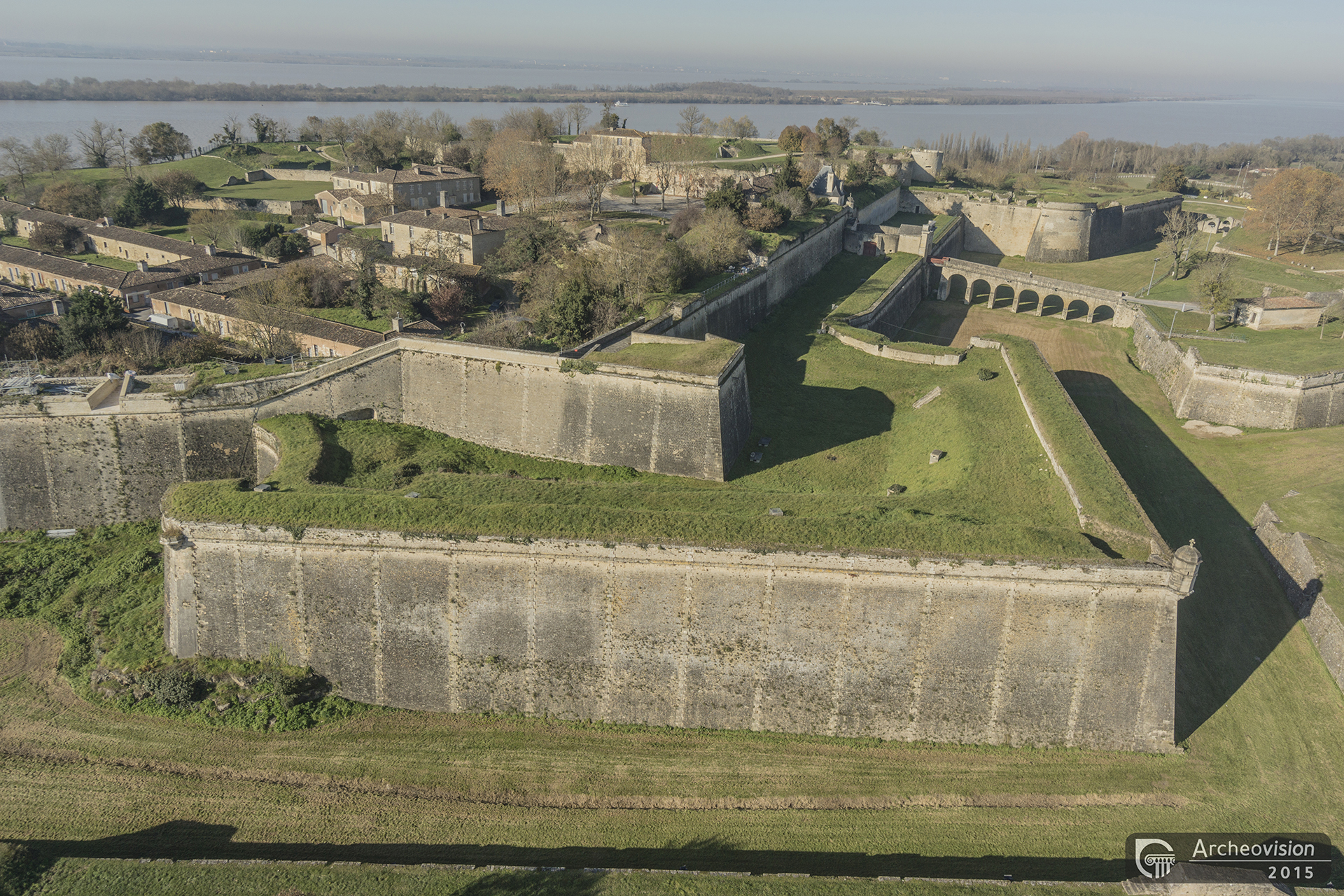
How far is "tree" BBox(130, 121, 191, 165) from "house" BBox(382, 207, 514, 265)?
4052 centimetres

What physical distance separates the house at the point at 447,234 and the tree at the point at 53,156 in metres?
42.1

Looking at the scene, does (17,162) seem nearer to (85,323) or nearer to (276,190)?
(276,190)

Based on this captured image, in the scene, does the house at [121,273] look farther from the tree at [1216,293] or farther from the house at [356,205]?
the tree at [1216,293]

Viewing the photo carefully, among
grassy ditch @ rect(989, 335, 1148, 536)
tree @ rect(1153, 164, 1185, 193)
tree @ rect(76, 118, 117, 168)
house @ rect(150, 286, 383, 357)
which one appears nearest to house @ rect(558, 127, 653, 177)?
house @ rect(150, 286, 383, 357)

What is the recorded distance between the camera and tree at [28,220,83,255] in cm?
4862

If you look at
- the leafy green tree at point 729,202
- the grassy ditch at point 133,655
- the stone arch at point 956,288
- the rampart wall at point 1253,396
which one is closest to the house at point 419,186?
the leafy green tree at point 729,202

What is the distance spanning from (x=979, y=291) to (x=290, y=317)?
42.2 metres

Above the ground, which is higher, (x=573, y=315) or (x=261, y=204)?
(x=261, y=204)

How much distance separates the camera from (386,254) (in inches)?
1692

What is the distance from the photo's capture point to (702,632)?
1791 cm

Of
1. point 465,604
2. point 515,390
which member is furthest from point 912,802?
point 515,390

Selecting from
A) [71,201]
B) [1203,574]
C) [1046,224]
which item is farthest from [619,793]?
[71,201]

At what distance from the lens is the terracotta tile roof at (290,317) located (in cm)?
3288

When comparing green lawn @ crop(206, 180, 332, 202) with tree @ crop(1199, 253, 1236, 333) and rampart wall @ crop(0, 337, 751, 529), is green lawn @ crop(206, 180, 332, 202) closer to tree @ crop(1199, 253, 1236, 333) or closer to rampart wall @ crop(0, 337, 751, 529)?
rampart wall @ crop(0, 337, 751, 529)
